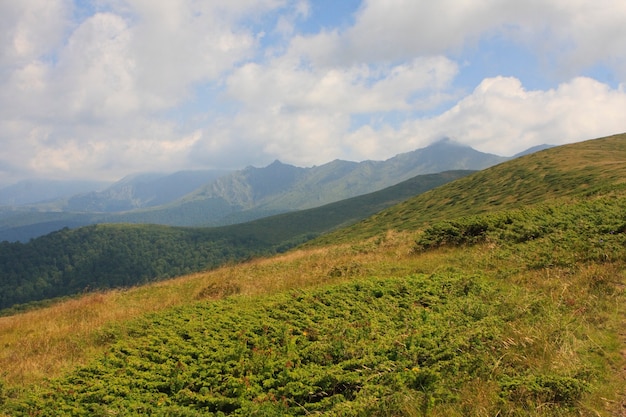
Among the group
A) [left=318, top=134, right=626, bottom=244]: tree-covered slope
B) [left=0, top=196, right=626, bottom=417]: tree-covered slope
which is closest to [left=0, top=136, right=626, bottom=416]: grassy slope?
[left=0, top=196, right=626, bottom=417]: tree-covered slope

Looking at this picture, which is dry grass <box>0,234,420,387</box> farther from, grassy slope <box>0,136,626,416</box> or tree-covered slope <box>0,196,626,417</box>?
tree-covered slope <box>0,196,626,417</box>

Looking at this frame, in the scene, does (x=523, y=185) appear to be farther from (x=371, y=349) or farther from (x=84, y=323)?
(x=84, y=323)

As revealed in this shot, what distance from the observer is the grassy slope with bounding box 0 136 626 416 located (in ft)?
16.6

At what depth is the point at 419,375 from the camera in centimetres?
540

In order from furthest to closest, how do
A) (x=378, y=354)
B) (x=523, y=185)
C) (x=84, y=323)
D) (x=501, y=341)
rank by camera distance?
(x=523, y=185) → (x=84, y=323) → (x=501, y=341) → (x=378, y=354)

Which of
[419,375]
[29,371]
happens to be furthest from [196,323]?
[419,375]

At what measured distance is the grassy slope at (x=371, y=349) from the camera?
505 centimetres

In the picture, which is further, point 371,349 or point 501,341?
point 501,341

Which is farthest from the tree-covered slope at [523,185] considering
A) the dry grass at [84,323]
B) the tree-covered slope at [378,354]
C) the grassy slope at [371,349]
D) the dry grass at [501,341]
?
the dry grass at [84,323]

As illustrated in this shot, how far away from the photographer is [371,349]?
6.11 meters

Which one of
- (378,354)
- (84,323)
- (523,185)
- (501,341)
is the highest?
(523,185)

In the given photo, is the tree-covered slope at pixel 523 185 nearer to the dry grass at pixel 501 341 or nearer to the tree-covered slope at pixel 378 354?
the dry grass at pixel 501 341

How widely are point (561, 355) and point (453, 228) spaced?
37.8 feet

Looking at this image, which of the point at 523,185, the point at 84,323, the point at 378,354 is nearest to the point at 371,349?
the point at 378,354
